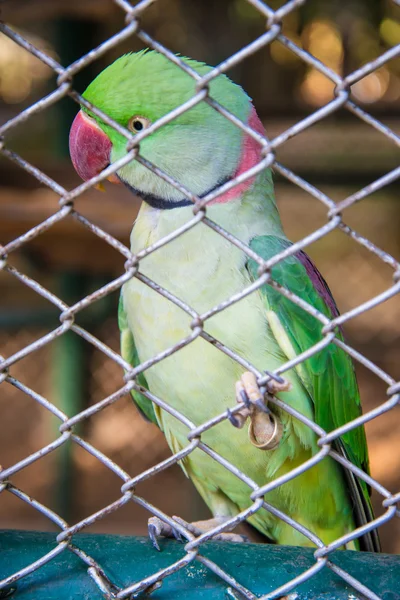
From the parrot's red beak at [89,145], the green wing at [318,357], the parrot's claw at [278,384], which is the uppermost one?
the parrot's red beak at [89,145]

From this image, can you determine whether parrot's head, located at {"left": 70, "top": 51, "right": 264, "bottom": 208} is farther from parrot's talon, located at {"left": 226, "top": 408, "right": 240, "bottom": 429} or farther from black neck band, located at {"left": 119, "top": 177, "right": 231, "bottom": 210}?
parrot's talon, located at {"left": 226, "top": 408, "right": 240, "bottom": 429}

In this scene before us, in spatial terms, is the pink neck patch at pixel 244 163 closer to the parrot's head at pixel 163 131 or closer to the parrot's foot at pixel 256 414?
the parrot's head at pixel 163 131

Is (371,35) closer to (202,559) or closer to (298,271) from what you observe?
(298,271)

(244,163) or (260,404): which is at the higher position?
(244,163)

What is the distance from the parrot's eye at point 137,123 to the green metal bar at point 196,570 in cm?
85

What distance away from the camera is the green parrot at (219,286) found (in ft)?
4.86

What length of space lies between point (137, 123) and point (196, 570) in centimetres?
→ 91

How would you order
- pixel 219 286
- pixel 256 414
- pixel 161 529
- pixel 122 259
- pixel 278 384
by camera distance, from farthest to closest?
1. pixel 122 259
2. pixel 219 286
3. pixel 161 529
4. pixel 256 414
5. pixel 278 384

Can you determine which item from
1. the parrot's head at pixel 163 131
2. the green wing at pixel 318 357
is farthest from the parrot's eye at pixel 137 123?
the green wing at pixel 318 357

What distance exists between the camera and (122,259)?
12.2ft

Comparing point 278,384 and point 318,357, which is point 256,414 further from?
point 318,357

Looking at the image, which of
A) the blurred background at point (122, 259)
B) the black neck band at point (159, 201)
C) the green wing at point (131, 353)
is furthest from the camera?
the blurred background at point (122, 259)

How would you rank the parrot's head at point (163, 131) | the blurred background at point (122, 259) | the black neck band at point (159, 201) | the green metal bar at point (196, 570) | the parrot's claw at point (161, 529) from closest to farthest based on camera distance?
A: the green metal bar at point (196, 570), the parrot's claw at point (161, 529), the parrot's head at point (163, 131), the black neck band at point (159, 201), the blurred background at point (122, 259)

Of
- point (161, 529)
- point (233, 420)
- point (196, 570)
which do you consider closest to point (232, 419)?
point (233, 420)
